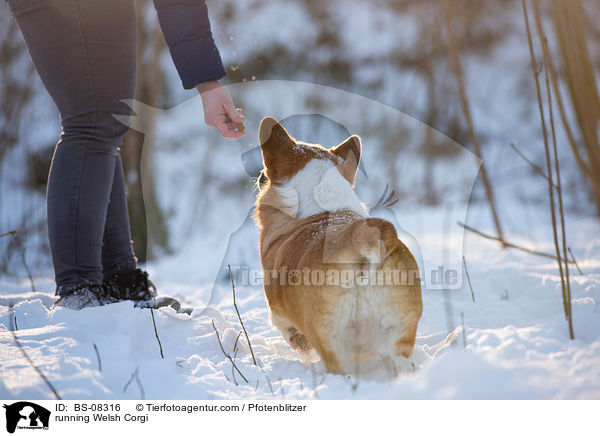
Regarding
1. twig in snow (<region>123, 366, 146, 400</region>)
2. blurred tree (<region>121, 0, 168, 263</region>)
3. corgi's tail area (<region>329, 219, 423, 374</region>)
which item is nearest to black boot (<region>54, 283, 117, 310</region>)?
twig in snow (<region>123, 366, 146, 400</region>)

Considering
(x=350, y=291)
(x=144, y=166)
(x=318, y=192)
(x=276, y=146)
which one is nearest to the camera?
(x=350, y=291)

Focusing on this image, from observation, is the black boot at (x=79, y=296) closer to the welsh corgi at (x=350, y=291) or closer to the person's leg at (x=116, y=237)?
the person's leg at (x=116, y=237)

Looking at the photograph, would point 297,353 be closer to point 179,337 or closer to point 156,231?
point 179,337

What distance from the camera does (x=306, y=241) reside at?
6.49 ft

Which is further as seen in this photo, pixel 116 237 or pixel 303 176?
pixel 116 237

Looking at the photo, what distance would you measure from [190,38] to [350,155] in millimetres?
983

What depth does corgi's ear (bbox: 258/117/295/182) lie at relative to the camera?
2373mm

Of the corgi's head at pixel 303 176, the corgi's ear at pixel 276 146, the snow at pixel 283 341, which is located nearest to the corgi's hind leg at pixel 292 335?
the snow at pixel 283 341

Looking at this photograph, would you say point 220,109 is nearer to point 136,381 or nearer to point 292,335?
point 292,335

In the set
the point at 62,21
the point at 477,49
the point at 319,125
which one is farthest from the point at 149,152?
the point at 477,49
